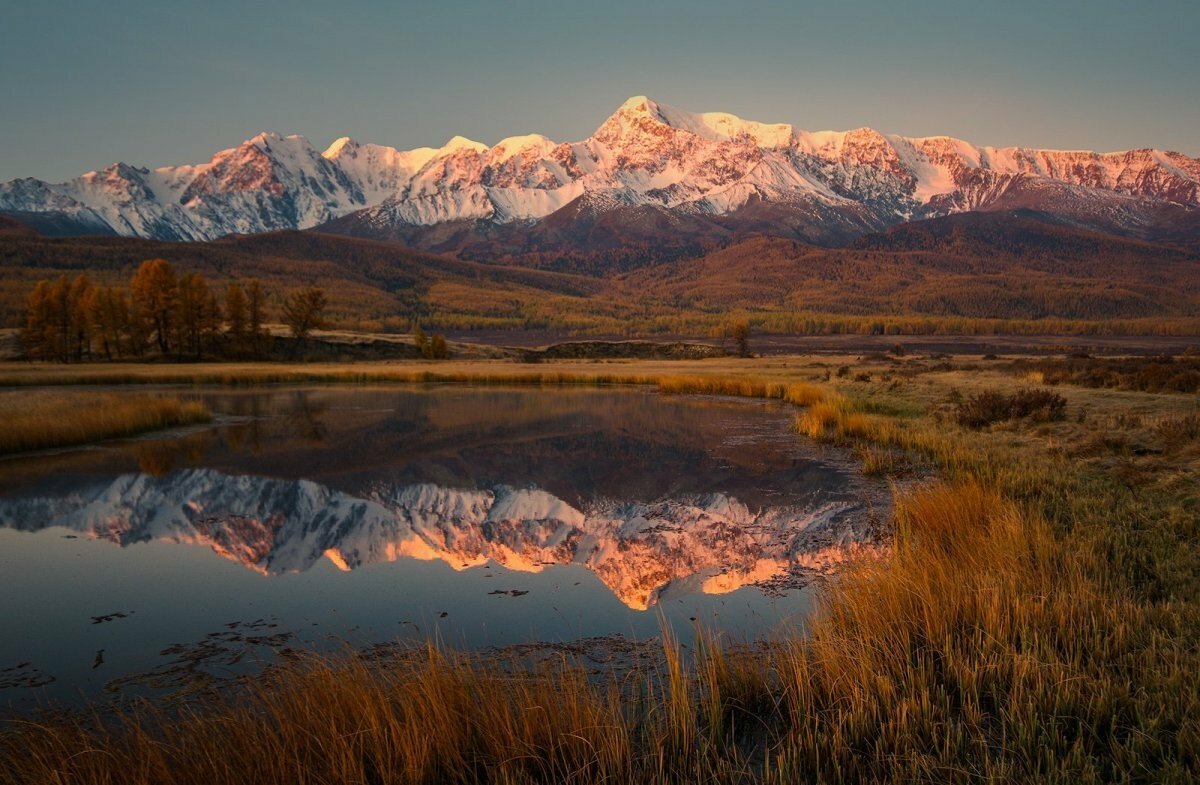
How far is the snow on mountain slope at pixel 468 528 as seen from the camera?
1319cm

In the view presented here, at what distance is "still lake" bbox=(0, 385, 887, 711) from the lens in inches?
384

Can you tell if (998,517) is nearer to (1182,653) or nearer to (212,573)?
(1182,653)

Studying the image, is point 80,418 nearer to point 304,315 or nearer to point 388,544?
point 388,544

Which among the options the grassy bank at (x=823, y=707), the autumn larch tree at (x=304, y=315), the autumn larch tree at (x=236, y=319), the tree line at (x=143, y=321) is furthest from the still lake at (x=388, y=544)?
the autumn larch tree at (x=304, y=315)

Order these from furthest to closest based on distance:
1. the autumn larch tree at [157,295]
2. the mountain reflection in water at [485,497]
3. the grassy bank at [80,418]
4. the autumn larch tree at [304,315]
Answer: the autumn larch tree at [304,315] < the autumn larch tree at [157,295] < the grassy bank at [80,418] < the mountain reflection in water at [485,497]

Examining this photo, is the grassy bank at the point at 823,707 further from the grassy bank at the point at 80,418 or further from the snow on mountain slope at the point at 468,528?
the grassy bank at the point at 80,418

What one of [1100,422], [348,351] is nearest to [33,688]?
[1100,422]

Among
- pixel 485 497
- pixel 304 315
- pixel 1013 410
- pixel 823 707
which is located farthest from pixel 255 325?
pixel 823 707

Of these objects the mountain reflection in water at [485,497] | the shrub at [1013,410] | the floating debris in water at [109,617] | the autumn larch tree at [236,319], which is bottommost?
the mountain reflection in water at [485,497]

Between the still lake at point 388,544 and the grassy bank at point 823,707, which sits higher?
the grassy bank at point 823,707

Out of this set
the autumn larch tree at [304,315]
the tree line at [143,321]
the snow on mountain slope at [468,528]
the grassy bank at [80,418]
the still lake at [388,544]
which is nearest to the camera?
the still lake at [388,544]

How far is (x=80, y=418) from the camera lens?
94.7 ft

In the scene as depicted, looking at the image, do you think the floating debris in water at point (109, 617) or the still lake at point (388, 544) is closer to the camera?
the still lake at point (388, 544)

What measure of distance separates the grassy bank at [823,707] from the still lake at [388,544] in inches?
61.5
